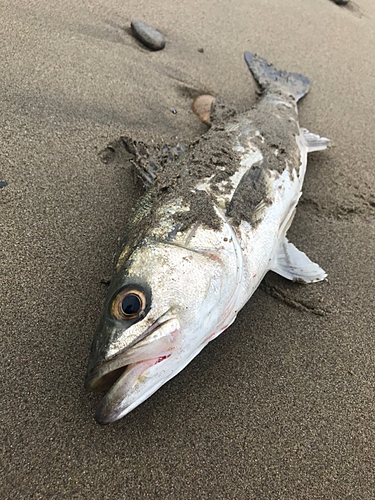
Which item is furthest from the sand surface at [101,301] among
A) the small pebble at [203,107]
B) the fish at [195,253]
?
the fish at [195,253]

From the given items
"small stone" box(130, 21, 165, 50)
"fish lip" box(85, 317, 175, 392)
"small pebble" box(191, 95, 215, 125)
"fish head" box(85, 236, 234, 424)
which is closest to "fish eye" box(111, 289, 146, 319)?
"fish head" box(85, 236, 234, 424)

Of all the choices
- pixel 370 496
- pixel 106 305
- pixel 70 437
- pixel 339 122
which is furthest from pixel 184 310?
pixel 339 122

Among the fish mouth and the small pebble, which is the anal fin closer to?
the small pebble

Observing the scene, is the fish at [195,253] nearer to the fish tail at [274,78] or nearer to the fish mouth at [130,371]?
the fish mouth at [130,371]

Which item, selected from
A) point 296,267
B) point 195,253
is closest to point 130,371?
point 195,253

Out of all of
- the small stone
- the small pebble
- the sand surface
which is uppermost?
the small stone

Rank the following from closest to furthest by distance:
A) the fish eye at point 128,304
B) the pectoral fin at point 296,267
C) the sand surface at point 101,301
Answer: the fish eye at point 128,304, the sand surface at point 101,301, the pectoral fin at point 296,267

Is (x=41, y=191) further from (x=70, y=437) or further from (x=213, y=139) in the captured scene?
(x=70, y=437)

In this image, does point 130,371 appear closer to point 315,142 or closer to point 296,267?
point 296,267
